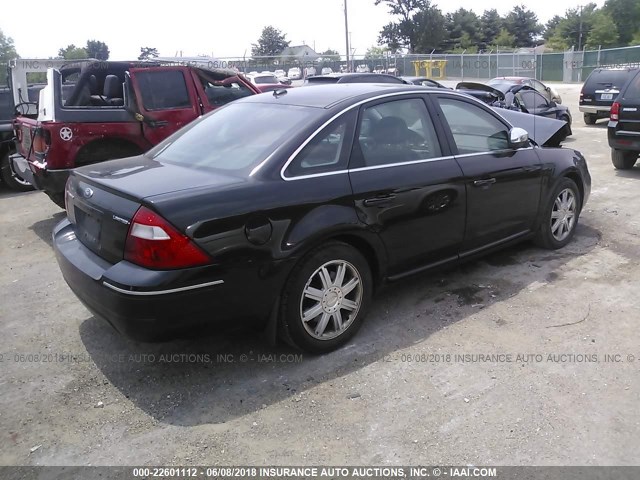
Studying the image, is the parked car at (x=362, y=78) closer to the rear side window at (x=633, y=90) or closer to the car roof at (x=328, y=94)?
the rear side window at (x=633, y=90)

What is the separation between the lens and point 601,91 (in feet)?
50.0

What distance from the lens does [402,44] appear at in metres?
83.4

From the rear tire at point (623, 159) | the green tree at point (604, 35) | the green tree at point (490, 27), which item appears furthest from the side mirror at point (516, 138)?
the green tree at point (490, 27)

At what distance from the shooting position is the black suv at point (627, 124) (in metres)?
8.62

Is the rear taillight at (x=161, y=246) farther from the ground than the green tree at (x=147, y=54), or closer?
closer

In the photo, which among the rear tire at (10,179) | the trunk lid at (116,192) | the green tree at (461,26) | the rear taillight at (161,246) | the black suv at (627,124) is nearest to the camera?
the rear taillight at (161,246)

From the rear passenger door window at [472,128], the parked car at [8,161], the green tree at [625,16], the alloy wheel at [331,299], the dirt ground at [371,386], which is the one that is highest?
the green tree at [625,16]

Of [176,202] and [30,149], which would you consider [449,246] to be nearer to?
[176,202]

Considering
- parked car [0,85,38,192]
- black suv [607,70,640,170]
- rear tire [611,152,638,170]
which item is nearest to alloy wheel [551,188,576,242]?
black suv [607,70,640,170]

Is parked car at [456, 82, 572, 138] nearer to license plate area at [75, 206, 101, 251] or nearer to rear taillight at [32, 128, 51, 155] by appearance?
rear taillight at [32, 128, 51, 155]

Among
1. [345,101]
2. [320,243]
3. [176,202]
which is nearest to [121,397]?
[176,202]

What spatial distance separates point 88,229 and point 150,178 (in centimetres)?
51

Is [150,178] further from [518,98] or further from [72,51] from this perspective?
[72,51]

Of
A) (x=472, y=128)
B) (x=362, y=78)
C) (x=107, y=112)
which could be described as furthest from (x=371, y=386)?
(x=362, y=78)
